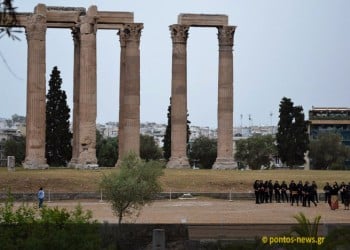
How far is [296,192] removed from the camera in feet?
156

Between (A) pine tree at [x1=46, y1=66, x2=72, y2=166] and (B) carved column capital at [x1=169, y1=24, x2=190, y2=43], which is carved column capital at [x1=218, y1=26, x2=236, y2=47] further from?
(A) pine tree at [x1=46, y1=66, x2=72, y2=166]

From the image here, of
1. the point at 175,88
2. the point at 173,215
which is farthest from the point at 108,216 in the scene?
the point at 175,88

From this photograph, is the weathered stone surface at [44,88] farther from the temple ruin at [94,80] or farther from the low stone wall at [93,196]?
the low stone wall at [93,196]

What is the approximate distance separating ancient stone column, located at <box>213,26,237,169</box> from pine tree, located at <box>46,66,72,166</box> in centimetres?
2479

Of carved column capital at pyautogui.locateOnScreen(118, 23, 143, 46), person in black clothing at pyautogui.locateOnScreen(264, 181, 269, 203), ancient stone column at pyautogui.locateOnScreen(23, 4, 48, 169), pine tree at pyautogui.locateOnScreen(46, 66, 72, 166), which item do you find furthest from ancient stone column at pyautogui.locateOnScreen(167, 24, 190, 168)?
pine tree at pyautogui.locateOnScreen(46, 66, 72, 166)

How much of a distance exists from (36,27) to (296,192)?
2450cm

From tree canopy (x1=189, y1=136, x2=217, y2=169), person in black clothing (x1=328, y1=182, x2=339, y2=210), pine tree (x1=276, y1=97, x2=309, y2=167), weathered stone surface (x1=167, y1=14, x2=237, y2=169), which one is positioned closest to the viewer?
person in black clothing (x1=328, y1=182, x2=339, y2=210)

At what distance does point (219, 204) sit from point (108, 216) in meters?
11.1

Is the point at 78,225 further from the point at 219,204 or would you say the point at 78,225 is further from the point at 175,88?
the point at 175,88

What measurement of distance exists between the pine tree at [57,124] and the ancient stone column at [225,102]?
81.3 feet

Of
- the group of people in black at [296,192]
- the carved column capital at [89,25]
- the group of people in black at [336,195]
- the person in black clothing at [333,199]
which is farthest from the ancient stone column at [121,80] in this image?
the person in black clothing at [333,199]

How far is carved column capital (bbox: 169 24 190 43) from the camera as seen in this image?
225 ft

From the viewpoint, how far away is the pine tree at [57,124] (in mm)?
88188

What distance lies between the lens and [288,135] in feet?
307
